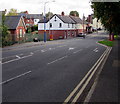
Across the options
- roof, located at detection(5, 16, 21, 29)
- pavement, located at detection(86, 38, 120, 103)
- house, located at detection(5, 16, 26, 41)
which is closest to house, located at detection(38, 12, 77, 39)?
house, located at detection(5, 16, 26, 41)

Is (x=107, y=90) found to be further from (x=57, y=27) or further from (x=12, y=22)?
(x=57, y=27)

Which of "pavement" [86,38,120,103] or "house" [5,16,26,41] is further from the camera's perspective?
"house" [5,16,26,41]

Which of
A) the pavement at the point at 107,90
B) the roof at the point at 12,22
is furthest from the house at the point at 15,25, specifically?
the pavement at the point at 107,90

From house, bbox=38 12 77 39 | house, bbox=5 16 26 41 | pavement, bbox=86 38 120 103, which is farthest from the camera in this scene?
house, bbox=38 12 77 39

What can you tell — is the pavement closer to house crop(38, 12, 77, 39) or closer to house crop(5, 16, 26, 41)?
house crop(5, 16, 26, 41)

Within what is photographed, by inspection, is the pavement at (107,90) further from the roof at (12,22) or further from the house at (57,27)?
the house at (57,27)

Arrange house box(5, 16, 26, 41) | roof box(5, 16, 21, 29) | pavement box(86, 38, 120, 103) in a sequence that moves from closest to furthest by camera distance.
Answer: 1. pavement box(86, 38, 120, 103)
2. house box(5, 16, 26, 41)
3. roof box(5, 16, 21, 29)

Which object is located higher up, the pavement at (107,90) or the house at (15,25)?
the house at (15,25)

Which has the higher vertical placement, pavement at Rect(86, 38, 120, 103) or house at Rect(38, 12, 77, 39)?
house at Rect(38, 12, 77, 39)

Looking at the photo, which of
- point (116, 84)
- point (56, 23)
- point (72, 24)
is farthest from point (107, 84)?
point (72, 24)

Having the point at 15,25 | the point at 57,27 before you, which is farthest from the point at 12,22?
the point at 57,27

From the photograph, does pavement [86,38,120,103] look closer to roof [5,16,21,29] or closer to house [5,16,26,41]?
house [5,16,26,41]

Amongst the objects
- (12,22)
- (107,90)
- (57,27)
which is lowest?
(107,90)

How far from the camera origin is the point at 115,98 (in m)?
8.24
